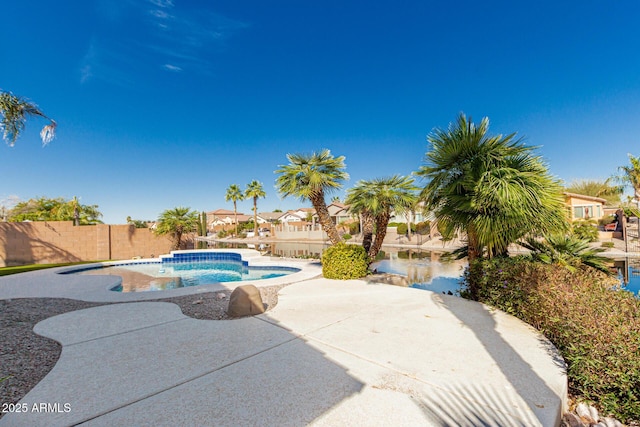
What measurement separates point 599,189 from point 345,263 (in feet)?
153

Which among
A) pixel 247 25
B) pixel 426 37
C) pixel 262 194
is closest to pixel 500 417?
pixel 247 25

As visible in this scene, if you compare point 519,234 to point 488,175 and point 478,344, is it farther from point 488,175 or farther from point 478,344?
point 478,344

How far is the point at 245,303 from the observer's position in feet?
16.9

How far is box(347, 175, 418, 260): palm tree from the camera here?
9.13m

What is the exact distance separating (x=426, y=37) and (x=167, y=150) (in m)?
24.8

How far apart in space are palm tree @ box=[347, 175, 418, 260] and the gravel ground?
12.9 feet

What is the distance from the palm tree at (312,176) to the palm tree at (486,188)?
144 inches

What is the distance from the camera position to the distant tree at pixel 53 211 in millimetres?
26062

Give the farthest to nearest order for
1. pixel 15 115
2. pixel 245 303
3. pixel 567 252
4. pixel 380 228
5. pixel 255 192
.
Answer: pixel 255 192
pixel 380 228
pixel 15 115
pixel 567 252
pixel 245 303

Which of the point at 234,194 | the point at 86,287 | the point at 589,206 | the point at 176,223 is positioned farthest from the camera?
the point at 234,194

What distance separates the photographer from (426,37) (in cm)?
1531

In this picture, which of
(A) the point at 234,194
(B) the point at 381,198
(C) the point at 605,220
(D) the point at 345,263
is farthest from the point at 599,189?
(A) the point at 234,194

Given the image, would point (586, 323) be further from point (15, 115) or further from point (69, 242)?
point (69, 242)

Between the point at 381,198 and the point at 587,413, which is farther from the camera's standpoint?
the point at 381,198
